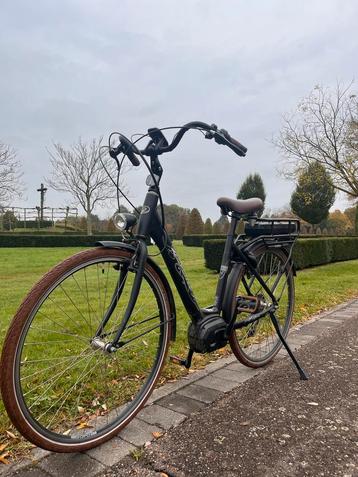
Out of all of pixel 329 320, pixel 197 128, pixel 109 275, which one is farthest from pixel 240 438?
pixel 329 320

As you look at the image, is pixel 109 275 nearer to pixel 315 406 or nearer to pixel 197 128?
pixel 197 128

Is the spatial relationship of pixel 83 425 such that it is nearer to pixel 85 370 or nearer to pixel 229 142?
pixel 85 370

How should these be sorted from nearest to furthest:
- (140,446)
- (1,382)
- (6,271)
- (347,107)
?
(1,382), (140,446), (6,271), (347,107)

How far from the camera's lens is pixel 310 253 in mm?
10781

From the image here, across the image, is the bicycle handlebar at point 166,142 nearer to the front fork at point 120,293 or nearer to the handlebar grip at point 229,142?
the handlebar grip at point 229,142

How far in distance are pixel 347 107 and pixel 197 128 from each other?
1144 centimetres

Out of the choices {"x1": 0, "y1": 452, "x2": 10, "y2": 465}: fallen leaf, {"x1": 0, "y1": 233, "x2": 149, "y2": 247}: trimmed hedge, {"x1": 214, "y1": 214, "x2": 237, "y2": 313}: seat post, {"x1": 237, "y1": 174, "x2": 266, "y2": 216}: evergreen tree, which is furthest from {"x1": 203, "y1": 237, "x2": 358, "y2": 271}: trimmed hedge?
{"x1": 0, "y1": 233, "x2": 149, "y2": 247}: trimmed hedge

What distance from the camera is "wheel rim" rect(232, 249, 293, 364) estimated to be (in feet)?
8.68

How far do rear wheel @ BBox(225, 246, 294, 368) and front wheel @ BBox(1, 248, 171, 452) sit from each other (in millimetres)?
601

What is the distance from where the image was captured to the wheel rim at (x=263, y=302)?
264cm

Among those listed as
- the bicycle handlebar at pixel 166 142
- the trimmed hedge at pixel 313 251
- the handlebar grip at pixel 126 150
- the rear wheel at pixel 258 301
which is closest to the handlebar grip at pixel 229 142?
the bicycle handlebar at pixel 166 142

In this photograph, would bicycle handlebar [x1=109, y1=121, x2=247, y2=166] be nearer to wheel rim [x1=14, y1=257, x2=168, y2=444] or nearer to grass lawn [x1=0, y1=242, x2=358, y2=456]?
wheel rim [x1=14, y1=257, x2=168, y2=444]

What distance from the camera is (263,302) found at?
8.82 ft

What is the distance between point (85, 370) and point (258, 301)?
1207 millimetres
